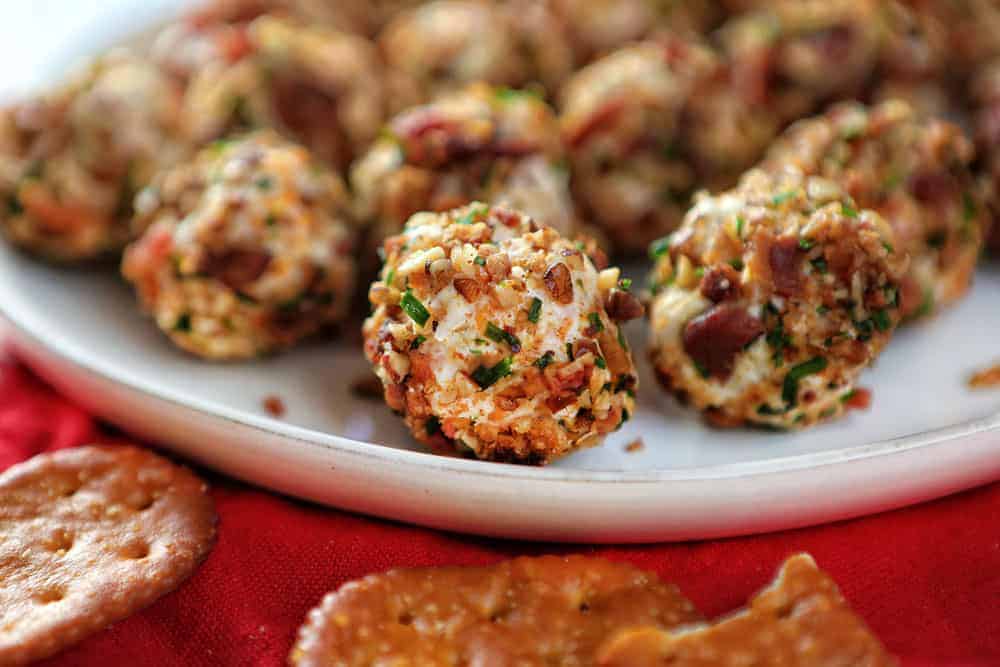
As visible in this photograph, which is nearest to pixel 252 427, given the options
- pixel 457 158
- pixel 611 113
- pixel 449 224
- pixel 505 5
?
pixel 449 224

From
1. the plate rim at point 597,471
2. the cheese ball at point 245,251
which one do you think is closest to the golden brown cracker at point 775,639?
the plate rim at point 597,471

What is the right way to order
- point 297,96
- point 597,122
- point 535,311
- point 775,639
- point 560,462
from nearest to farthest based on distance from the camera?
1. point 775,639
2. point 535,311
3. point 560,462
4. point 597,122
5. point 297,96

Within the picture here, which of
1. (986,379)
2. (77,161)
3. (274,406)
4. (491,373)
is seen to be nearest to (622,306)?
(491,373)

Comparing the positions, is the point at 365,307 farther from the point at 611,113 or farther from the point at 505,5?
the point at 505,5

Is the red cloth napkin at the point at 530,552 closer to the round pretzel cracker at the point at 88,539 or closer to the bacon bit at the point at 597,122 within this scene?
the round pretzel cracker at the point at 88,539

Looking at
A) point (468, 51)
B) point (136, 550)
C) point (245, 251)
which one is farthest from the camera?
point (468, 51)

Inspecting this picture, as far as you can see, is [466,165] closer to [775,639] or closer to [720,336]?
[720,336]
